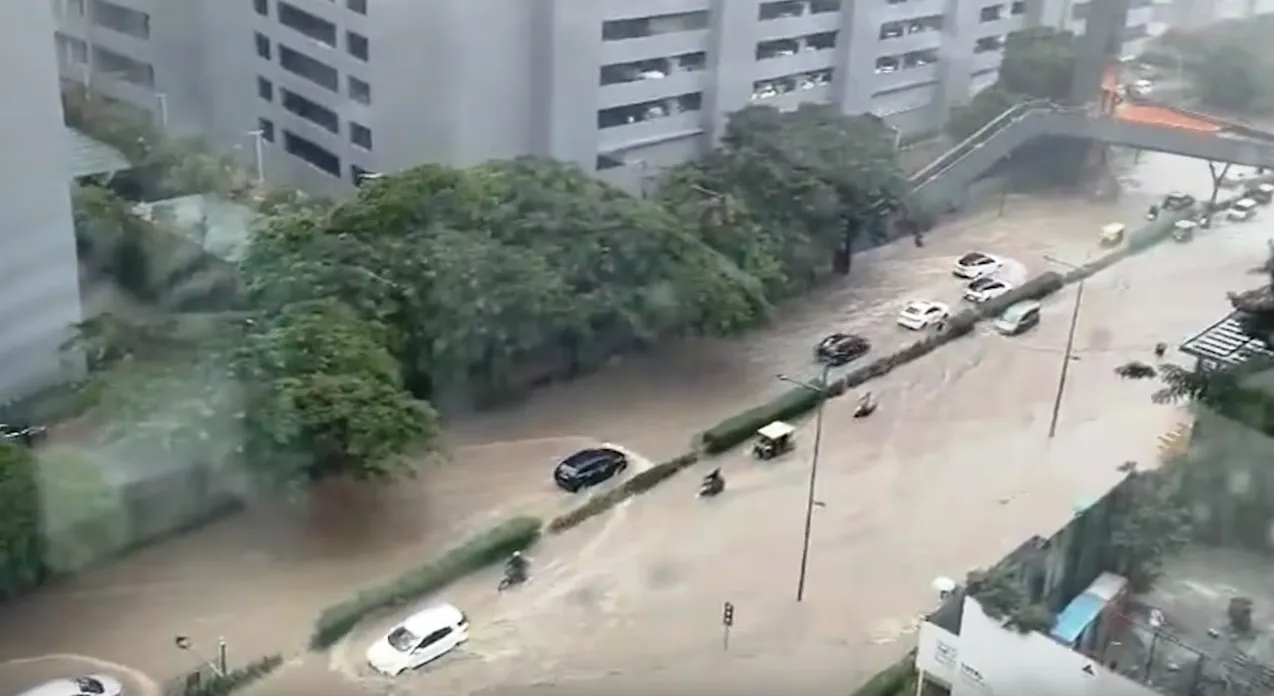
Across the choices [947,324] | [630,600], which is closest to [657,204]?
[947,324]

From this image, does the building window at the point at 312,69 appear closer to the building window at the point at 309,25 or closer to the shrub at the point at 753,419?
the building window at the point at 309,25

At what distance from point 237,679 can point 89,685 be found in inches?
7.8

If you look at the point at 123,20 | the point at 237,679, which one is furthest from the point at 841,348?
the point at 123,20

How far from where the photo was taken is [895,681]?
2.00 metres

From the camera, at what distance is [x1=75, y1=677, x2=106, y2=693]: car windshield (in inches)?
75.6

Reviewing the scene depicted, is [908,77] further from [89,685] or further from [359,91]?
[89,685]

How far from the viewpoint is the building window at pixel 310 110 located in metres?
2.66

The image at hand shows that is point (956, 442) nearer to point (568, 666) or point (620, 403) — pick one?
point (620, 403)

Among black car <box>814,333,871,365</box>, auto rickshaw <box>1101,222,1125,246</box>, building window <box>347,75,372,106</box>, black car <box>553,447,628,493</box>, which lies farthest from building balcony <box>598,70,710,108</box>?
auto rickshaw <box>1101,222,1125,246</box>

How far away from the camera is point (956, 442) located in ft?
8.75

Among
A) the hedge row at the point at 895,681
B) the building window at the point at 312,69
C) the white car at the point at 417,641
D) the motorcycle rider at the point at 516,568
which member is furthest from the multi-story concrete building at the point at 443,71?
the hedge row at the point at 895,681

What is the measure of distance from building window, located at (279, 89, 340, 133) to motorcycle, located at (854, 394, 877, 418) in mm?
1167

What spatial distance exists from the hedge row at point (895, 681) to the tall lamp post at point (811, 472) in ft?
0.72

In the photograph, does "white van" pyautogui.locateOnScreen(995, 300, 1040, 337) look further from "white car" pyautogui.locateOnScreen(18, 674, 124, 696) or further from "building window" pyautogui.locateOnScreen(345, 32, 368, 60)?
"white car" pyautogui.locateOnScreen(18, 674, 124, 696)
